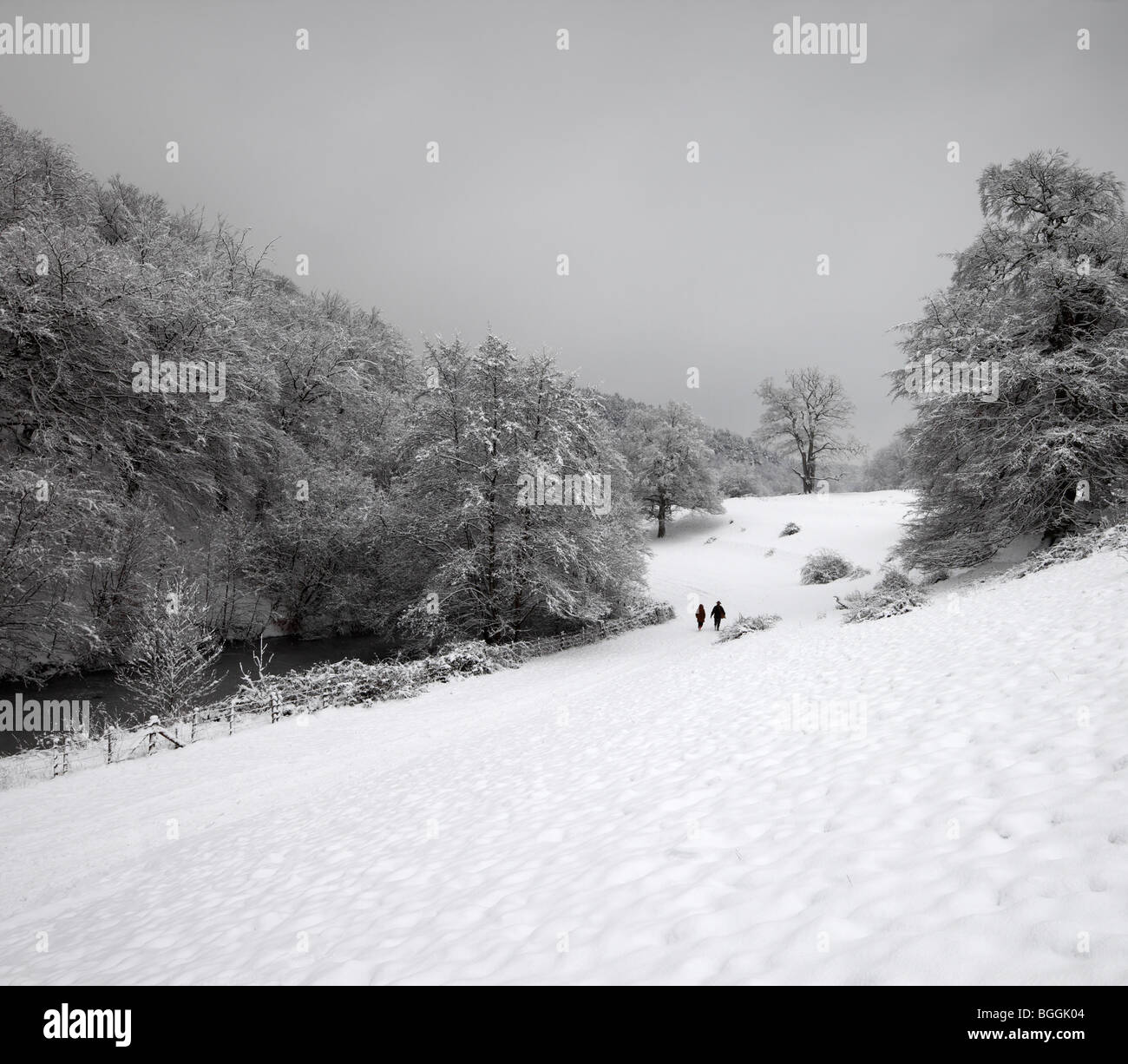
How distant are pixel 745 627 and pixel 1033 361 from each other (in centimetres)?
1093

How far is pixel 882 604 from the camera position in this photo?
1483cm

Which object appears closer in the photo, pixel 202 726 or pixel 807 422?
pixel 202 726

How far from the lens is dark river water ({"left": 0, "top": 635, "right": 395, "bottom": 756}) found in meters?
13.8

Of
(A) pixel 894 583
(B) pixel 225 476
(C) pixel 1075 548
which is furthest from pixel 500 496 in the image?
(C) pixel 1075 548

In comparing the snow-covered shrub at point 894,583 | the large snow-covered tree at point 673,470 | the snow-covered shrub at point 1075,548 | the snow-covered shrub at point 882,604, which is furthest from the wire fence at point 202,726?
the large snow-covered tree at point 673,470

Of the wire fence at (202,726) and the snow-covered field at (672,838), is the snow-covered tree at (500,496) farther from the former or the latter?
the snow-covered field at (672,838)

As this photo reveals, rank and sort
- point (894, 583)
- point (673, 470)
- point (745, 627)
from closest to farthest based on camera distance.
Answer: point (894, 583) → point (745, 627) → point (673, 470)

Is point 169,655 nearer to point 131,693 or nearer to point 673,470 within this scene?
point 131,693

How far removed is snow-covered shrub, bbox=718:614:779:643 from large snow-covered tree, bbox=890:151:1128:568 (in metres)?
5.44

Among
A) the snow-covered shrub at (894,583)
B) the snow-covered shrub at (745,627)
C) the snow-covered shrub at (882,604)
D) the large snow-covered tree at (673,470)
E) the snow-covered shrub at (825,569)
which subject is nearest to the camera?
the snow-covered shrub at (882,604)

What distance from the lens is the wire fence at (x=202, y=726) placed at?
10.7 meters

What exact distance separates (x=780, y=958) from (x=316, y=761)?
32.8 feet

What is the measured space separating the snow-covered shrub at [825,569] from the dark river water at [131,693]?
20.4m

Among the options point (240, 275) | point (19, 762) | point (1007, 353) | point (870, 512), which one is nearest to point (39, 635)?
point (19, 762)
